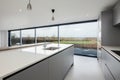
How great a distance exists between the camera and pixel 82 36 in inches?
247

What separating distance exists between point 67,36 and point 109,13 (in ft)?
11.7

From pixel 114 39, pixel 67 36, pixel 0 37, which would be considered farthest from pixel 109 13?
pixel 0 37

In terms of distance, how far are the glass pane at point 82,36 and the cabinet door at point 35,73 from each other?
15.7 ft

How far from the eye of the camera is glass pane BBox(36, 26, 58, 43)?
716cm

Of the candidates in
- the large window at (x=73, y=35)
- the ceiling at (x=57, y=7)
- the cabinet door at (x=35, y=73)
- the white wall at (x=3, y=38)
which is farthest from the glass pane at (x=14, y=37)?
the cabinet door at (x=35, y=73)

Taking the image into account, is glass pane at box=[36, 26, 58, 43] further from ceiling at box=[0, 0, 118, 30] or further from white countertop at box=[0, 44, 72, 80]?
white countertop at box=[0, 44, 72, 80]

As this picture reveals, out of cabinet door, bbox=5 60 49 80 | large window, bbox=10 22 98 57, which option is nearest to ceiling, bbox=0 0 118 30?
large window, bbox=10 22 98 57

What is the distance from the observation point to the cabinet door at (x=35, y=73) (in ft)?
3.45

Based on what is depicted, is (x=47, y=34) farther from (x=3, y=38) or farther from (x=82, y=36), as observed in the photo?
(x=3, y=38)

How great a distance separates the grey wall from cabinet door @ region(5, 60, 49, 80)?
295 centimetres

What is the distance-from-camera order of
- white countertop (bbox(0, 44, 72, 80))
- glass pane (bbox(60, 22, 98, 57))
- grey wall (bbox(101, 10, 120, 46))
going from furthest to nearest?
glass pane (bbox(60, 22, 98, 57))
grey wall (bbox(101, 10, 120, 46))
white countertop (bbox(0, 44, 72, 80))

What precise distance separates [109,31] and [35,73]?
3.32m

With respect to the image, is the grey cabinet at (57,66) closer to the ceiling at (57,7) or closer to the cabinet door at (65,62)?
the cabinet door at (65,62)

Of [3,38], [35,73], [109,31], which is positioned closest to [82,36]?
[109,31]
